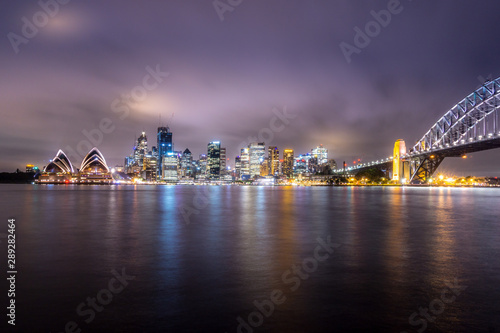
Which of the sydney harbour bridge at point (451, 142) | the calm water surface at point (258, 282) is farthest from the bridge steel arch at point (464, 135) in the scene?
the calm water surface at point (258, 282)

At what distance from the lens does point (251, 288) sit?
29.3 feet

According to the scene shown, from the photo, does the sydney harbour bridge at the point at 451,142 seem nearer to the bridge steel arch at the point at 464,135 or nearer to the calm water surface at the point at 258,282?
the bridge steel arch at the point at 464,135

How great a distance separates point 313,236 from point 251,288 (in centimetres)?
988

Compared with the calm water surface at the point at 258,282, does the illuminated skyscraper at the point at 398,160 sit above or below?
above

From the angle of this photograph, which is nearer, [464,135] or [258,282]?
[258,282]

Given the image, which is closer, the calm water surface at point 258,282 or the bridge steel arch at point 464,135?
the calm water surface at point 258,282

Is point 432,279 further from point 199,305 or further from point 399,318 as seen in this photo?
point 199,305

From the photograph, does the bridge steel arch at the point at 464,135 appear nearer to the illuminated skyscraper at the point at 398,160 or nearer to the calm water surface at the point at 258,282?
the illuminated skyscraper at the point at 398,160

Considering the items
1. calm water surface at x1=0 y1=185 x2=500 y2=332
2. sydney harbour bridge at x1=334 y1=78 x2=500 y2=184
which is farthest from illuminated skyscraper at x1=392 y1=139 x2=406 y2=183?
calm water surface at x1=0 y1=185 x2=500 y2=332

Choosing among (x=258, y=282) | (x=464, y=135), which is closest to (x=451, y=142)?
(x=464, y=135)

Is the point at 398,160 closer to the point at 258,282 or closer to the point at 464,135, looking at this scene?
the point at 464,135

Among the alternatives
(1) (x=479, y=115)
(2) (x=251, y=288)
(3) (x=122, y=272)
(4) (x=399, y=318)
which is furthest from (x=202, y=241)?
(1) (x=479, y=115)

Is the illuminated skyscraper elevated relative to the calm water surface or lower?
elevated

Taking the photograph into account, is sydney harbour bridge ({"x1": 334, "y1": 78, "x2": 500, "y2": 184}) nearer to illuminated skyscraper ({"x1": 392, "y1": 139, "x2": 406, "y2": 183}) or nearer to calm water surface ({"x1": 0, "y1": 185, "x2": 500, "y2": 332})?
illuminated skyscraper ({"x1": 392, "y1": 139, "x2": 406, "y2": 183})
